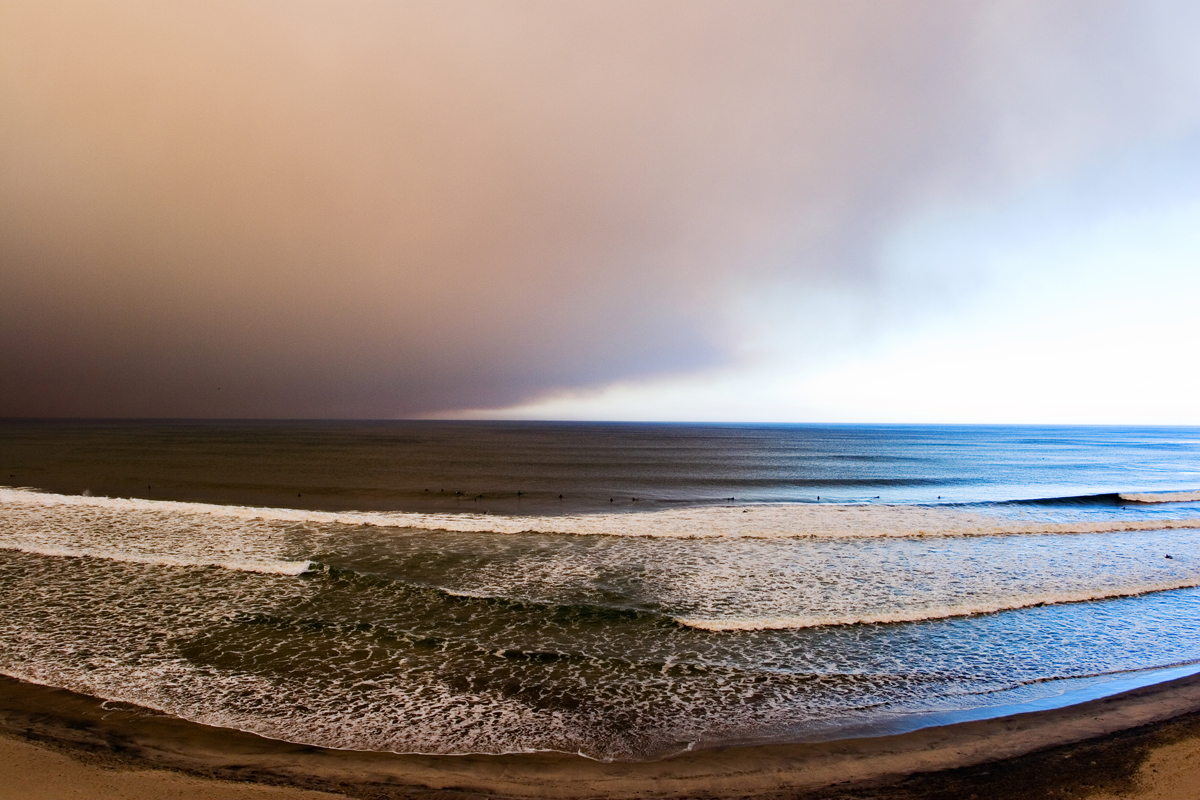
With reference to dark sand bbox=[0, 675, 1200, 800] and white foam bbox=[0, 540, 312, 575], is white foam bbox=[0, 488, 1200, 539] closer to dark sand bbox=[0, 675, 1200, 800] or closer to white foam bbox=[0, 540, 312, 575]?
white foam bbox=[0, 540, 312, 575]

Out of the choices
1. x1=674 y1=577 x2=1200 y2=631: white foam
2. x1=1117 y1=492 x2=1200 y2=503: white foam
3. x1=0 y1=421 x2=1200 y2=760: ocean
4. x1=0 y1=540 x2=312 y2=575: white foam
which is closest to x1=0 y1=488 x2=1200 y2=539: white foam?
x1=0 y1=421 x2=1200 y2=760: ocean

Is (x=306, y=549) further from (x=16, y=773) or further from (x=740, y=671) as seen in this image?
(x=740, y=671)

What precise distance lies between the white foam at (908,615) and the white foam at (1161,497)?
2896cm

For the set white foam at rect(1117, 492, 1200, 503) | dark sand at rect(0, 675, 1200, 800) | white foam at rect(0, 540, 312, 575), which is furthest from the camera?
white foam at rect(1117, 492, 1200, 503)

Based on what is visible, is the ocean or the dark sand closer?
the dark sand

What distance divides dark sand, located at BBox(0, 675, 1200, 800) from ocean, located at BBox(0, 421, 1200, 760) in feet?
1.66

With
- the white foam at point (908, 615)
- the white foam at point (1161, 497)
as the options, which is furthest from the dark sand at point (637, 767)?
the white foam at point (1161, 497)

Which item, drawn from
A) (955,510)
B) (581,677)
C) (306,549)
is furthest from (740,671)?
(955,510)

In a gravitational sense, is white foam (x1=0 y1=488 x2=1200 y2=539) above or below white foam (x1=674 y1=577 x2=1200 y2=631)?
below

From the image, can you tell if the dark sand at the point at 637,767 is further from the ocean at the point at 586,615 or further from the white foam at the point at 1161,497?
the white foam at the point at 1161,497

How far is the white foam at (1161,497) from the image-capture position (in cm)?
3981

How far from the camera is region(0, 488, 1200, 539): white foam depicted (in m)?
27.7

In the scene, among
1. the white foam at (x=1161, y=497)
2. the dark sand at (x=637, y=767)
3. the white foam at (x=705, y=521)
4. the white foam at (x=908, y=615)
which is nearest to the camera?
the dark sand at (x=637, y=767)

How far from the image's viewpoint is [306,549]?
22703mm
